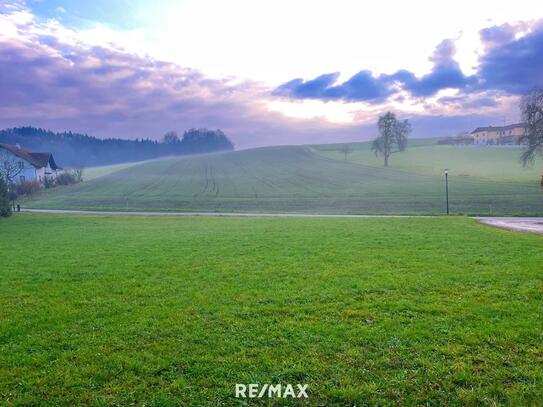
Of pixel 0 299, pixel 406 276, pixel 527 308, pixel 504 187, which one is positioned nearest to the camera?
pixel 527 308

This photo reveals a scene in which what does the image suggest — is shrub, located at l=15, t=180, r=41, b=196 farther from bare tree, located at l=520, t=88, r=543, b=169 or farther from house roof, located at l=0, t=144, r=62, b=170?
bare tree, located at l=520, t=88, r=543, b=169

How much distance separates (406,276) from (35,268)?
11105 millimetres

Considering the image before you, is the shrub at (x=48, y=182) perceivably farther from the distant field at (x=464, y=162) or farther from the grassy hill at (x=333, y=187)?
the distant field at (x=464, y=162)

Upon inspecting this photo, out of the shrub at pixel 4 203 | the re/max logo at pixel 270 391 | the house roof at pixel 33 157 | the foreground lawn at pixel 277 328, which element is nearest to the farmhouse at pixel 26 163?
the house roof at pixel 33 157

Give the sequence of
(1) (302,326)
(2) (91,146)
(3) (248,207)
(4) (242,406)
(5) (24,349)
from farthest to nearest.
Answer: (2) (91,146)
(3) (248,207)
(1) (302,326)
(5) (24,349)
(4) (242,406)

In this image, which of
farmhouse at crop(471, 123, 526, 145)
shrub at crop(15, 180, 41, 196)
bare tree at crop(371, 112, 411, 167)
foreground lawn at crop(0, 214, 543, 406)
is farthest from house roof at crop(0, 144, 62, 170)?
farmhouse at crop(471, 123, 526, 145)

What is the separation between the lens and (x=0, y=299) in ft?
26.3

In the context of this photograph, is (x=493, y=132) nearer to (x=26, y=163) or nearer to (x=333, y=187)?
(x=333, y=187)

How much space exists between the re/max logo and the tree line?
152 m

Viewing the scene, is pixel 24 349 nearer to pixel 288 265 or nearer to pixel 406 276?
pixel 288 265

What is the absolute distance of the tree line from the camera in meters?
140

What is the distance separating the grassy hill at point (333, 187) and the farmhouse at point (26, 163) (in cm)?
647

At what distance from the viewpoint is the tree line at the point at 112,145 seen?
14012cm

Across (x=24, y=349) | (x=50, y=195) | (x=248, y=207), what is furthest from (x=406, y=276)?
(x=50, y=195)
